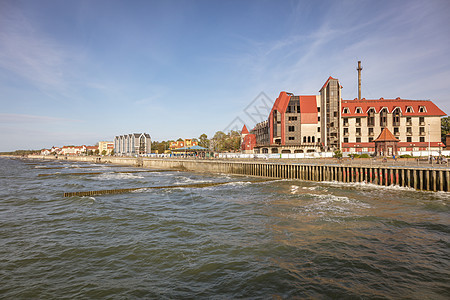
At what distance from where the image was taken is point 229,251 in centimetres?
1095

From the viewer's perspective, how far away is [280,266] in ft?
31.0

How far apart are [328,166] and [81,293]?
1285 inches

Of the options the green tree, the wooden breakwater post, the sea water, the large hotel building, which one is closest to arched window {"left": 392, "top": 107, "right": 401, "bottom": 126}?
the large hotel building

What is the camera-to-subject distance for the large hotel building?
2517 inches

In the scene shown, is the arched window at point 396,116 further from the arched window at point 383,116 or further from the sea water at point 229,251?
the sea water at point 229,251

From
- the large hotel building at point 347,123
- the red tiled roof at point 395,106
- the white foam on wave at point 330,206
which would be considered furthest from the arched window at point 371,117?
the white foam on wave at point 330,206

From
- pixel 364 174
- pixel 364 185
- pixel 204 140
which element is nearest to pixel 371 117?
pixel 364 174

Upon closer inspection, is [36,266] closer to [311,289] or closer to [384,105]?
[311,289]

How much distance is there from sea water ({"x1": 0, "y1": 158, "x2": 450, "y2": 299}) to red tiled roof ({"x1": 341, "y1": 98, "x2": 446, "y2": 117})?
5205 centimetres

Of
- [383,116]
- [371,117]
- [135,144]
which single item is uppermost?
[383,116]

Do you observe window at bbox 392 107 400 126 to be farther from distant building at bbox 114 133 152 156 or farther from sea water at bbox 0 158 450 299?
distant building at bbox 114 133 152 156

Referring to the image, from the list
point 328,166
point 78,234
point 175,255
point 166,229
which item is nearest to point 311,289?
point 175,255

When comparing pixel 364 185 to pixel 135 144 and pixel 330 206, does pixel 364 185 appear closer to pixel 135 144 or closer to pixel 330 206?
pixel 330 206

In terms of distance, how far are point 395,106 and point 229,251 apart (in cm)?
7374
